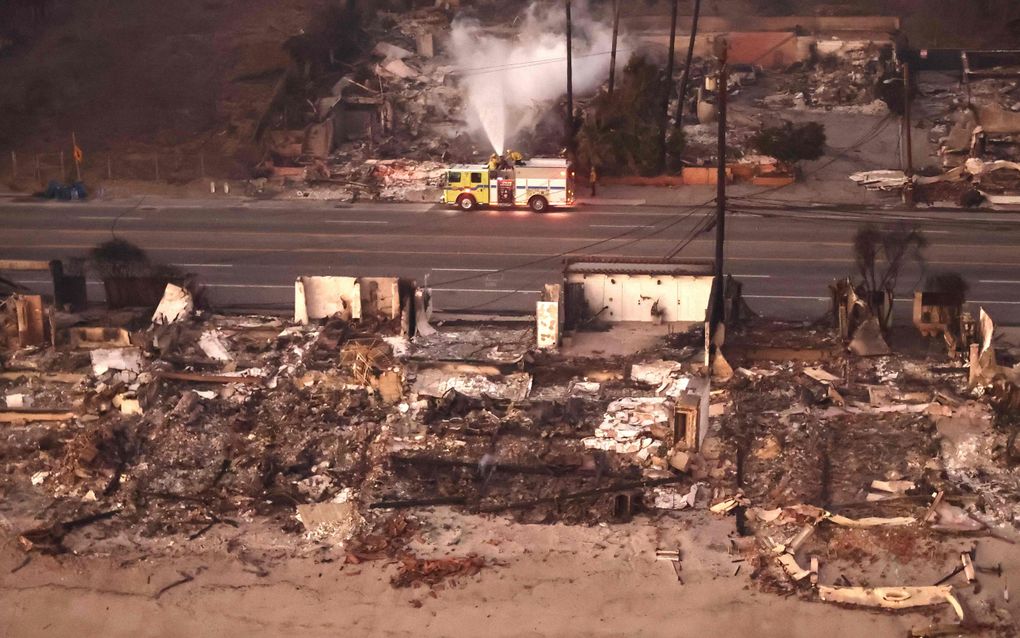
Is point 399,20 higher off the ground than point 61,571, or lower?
higher

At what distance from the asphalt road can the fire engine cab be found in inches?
15.1

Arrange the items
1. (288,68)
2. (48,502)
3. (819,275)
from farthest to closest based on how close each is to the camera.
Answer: (288,68) < (819,275) < (48,502)

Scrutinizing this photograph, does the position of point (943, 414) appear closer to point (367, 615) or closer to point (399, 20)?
point (367, 615)

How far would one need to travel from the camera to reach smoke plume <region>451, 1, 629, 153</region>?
49781 mm

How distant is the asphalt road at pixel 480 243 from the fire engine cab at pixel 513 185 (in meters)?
0.38

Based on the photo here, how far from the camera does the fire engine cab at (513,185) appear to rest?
4372 cm

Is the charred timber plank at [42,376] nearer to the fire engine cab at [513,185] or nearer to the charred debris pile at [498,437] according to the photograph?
the charred debris pile at [498,437]

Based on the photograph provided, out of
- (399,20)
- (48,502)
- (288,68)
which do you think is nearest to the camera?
→ (48,502)

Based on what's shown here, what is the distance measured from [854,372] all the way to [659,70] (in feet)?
71.9

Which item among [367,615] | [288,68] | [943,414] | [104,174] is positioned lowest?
[367,615]

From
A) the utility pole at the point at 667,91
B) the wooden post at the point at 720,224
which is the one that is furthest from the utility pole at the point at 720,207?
the utility pole at the point at 667,91

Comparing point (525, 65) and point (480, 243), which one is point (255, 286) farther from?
point (525, 65)

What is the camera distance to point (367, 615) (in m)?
23.1

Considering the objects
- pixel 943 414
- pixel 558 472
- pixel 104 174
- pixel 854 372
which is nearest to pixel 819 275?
pixel 854 372
